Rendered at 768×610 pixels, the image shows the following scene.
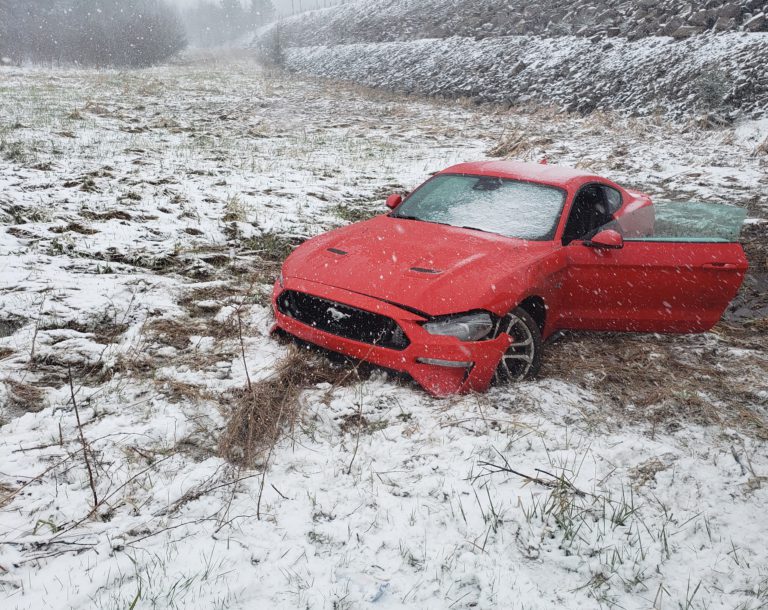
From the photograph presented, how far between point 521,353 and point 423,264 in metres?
0.89

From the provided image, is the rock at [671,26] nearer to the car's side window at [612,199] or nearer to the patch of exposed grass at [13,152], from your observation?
the car's side window at [612,199]

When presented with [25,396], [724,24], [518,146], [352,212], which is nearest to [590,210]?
[352,212]

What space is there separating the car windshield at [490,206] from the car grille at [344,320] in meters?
1.27

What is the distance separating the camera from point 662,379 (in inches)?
149

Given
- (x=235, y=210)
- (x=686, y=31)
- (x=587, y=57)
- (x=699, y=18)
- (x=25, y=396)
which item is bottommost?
(x=235, y=210)

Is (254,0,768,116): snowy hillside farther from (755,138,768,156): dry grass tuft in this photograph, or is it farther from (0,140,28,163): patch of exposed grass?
(0,140,28,163): patch of exposed grass

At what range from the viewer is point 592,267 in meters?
4.01

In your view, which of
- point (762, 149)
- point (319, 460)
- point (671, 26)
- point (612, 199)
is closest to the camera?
point (319, 460)

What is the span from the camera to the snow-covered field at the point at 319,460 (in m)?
2.09

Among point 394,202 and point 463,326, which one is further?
point 394,202

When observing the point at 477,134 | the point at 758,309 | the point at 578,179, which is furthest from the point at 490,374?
the point at 477,134

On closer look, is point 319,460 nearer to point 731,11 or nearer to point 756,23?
point 756,23

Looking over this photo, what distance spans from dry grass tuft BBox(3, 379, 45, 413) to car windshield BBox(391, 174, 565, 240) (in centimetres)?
285

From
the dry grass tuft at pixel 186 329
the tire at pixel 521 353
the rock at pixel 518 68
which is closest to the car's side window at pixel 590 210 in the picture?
the tire at pixel 521 353
